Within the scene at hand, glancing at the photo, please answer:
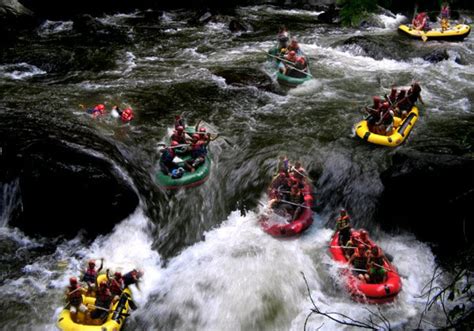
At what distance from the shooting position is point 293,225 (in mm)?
8164

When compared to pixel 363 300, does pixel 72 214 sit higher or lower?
higher

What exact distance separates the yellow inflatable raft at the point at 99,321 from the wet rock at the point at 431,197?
205 inches

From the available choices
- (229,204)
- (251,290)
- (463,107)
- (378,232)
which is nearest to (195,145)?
(229,204)

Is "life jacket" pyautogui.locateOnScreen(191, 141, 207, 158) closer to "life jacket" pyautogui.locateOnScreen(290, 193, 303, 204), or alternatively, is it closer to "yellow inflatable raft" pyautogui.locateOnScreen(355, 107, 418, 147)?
"life jacket" pyautogui.locateOnScreen(290, 193, 303, 204)

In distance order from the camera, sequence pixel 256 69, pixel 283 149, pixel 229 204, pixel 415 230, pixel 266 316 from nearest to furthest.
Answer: pixel 266 316 → pixel 415 230 → pixel 229 204 → pixel 283 149 → pixel 256 69

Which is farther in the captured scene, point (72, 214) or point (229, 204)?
point (229, 204)

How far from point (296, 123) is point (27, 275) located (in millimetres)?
7475

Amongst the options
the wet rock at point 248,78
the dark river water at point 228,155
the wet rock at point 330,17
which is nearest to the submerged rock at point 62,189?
the dark river water at point 228,155

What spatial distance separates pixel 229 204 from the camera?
9117mm

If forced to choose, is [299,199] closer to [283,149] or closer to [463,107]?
[283,149]

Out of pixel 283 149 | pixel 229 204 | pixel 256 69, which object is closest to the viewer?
pixel 229 204

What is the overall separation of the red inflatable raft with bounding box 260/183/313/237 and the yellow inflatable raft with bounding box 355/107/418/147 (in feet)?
8.95

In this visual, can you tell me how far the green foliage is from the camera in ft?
70.2

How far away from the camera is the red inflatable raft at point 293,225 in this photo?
26.7 feet
